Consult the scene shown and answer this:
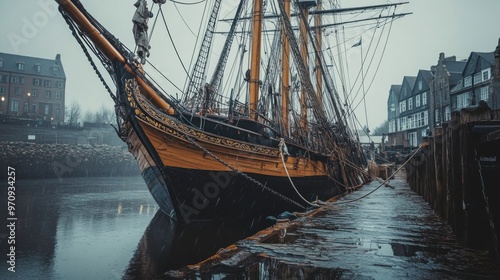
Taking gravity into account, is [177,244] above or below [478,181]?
below

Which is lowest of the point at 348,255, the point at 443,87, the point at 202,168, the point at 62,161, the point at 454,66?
the point at 348,255

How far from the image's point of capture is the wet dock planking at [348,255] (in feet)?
9.53

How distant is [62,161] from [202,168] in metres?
33.1

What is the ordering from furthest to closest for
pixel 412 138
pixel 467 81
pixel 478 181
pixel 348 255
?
pixel 412 138, pixel 467 81, pixel 478 181, pixel 348 255

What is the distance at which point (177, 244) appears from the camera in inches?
344

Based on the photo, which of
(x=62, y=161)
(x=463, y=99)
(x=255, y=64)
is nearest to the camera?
(x=255, y=64)

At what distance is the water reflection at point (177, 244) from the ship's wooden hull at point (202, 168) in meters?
0.44

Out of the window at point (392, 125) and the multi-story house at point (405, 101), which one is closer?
the multi-story house at point (405, 101)

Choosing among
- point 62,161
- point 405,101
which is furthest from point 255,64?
point 405,101

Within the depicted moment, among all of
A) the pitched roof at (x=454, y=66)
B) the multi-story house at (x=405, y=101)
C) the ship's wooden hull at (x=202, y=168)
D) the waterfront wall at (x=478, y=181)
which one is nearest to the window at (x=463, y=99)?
the pitched roof at (x=454, y=66)

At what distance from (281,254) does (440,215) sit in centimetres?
423

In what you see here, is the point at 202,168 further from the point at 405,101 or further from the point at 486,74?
the point at 405,101

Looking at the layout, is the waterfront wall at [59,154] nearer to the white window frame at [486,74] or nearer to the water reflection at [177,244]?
the water reflection at [177,244]

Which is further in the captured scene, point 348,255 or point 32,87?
point 32,87
